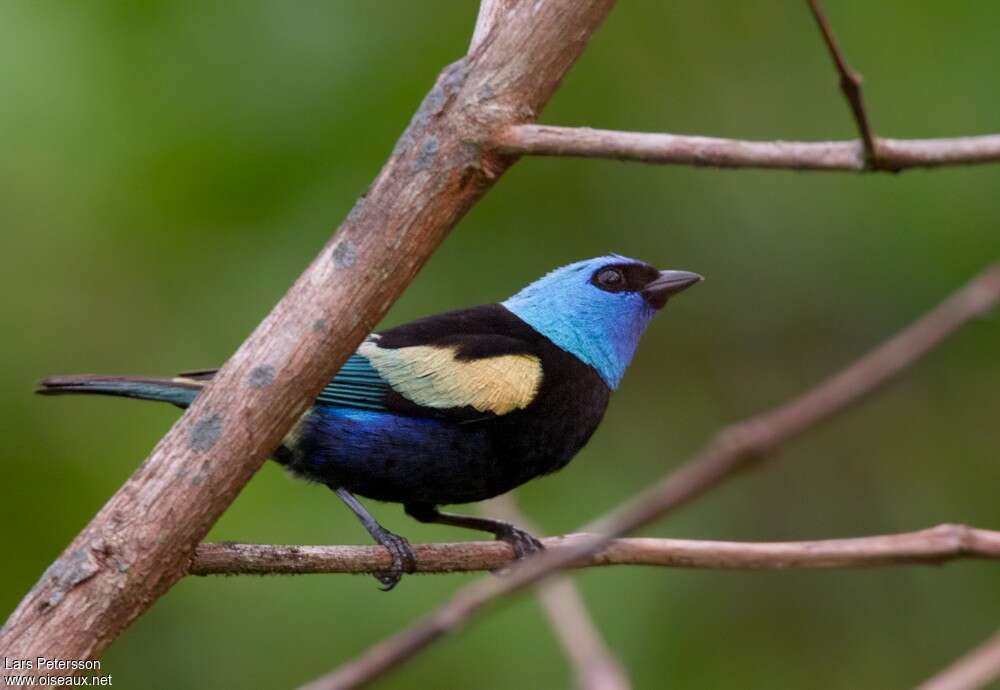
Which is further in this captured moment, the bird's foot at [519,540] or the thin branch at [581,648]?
the bird's foot at [519,540]

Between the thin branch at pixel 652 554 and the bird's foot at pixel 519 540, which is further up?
the thin branch at pixel 652 554

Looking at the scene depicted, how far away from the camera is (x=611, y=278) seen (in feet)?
13.9

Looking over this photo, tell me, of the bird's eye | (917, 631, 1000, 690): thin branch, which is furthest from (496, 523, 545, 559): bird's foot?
(917, 631, 1000, 690): thin branch

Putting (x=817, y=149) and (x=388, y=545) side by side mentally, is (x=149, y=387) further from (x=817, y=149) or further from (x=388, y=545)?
(x=817, y=149)

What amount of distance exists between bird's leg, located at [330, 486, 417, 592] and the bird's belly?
60mm

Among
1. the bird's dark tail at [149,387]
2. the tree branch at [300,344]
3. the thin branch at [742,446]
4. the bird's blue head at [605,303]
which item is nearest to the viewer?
the thin branch at [742,446]

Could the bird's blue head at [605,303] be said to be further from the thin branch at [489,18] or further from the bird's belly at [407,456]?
the thin branch at [489,18]

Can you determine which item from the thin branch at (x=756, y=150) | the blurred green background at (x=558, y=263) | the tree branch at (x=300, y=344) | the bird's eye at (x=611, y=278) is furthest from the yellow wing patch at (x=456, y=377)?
the thin branch at (x=756, y=150)

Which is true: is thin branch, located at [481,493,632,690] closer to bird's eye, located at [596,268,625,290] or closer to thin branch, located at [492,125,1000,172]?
thin branch, located at [492,125,1000,172]

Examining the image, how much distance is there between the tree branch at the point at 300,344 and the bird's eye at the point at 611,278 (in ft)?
5.57

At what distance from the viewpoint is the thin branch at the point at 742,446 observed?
3.19 ft

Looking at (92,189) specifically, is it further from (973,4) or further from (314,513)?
(973,4)

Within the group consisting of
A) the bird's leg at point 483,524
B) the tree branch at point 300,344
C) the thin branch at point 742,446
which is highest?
the thin branch at point 742,446

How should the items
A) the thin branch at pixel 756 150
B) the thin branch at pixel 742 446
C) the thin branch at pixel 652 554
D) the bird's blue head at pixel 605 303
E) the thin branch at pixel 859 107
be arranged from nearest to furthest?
1. the thin branch at pixel 742 446
2. the thin branch at pixel 652 554
3. the thin branch at pixel 756 150
4. the thin branch at pixel 859 107
5. the bird's blue head at pixel 605 303
